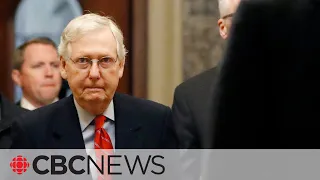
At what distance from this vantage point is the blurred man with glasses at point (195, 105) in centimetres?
173

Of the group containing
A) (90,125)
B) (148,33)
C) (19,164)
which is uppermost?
(148,33)

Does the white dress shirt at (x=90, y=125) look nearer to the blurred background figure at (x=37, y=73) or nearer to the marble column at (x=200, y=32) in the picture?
the blurred background figure at (x=37, y=73)

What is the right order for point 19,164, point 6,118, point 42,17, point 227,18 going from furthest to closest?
point 42,17
point 6,118
point 227,18
point 19,164

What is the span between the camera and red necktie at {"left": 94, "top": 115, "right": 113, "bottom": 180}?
1729 millimetres

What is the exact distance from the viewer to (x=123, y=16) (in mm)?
3625

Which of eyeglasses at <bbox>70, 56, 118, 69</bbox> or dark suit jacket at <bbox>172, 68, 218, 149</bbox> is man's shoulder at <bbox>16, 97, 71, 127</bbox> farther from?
dark suit jacket at <bbox>172, 68, 218, 149</bbox>

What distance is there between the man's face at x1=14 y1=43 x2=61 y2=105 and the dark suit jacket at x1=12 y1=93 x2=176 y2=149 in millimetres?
906

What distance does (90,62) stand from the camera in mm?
1760

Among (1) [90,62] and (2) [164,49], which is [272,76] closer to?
(1) [90,62]

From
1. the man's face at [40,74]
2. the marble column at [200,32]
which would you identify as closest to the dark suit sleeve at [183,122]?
the man's face at [40,74]

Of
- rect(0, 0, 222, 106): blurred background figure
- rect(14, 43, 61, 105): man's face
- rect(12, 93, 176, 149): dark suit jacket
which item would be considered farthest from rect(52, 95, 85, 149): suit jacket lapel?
rect(0, 0, 222, 106): blurred background figure

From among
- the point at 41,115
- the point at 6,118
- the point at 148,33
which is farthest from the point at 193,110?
the point at 148,33

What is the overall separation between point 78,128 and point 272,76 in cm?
118

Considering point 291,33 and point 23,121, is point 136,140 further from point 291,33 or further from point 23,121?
point 291,33
